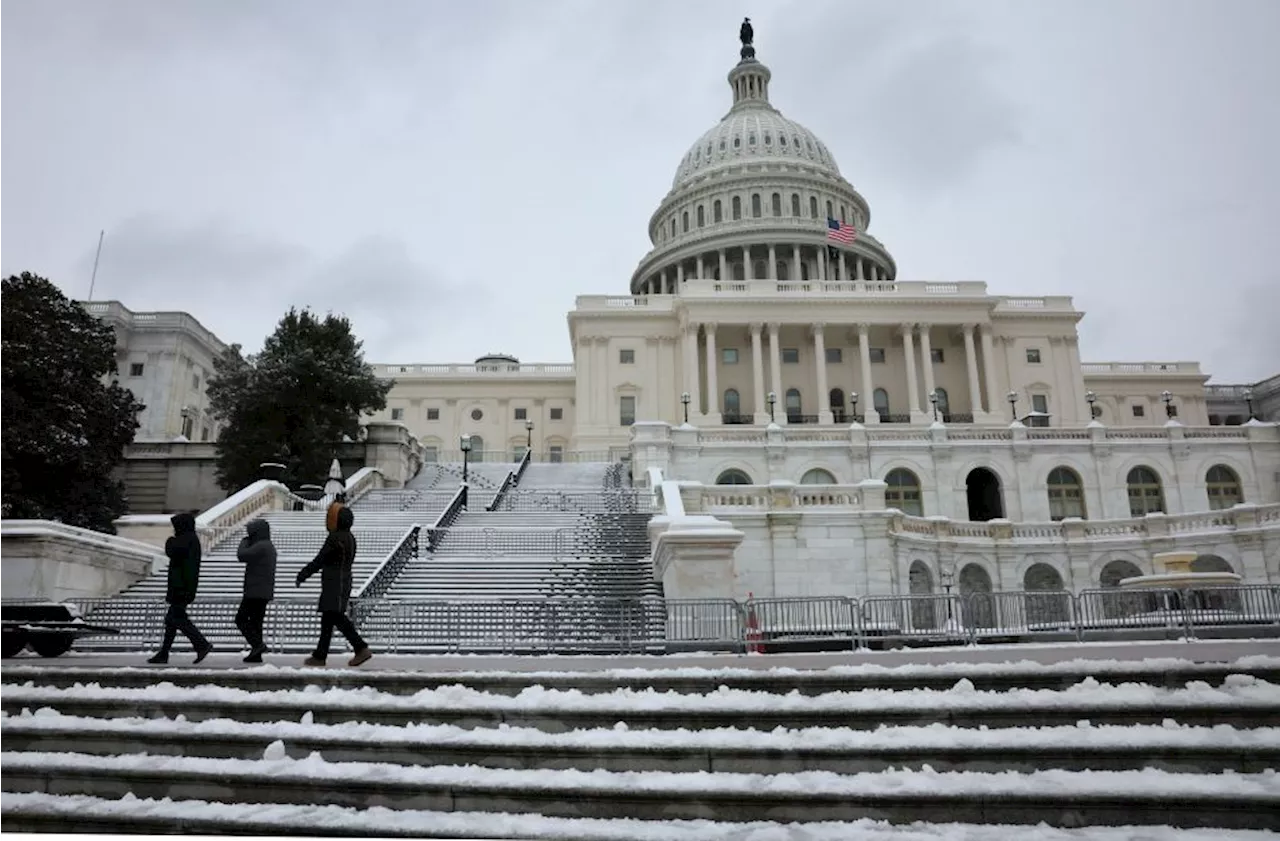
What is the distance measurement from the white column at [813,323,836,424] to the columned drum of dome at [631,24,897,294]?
60.1 feet

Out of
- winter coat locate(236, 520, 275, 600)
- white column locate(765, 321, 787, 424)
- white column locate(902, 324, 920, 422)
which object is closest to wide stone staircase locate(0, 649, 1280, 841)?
winter coat locate(236, 520, 275, 600)

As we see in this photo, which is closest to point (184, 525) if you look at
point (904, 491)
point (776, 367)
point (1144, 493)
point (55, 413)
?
point (55, 413)

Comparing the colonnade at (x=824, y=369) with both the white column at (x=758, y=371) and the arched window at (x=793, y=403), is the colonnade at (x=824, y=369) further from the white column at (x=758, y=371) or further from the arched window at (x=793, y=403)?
the arched window at (x=793, y=403)

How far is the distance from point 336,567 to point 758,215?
285 ft

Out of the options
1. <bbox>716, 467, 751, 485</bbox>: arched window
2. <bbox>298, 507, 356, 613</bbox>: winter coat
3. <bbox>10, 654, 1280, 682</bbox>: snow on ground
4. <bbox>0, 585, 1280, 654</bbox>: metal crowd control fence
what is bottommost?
<bbox>10, 654, 1280, 682</bbox>: snow on ground

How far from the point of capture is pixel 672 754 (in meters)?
8.06

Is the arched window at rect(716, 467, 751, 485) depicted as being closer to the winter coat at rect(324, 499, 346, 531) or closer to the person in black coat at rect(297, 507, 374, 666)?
the winter coat at rect(324, 499, 346, 531)

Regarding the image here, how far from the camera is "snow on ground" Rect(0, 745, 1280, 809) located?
283 inches

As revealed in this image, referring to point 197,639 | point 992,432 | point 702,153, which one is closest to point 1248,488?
point 992,432

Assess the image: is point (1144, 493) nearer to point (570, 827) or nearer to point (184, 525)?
point (184, 525)

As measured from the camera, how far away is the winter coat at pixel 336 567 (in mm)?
10695

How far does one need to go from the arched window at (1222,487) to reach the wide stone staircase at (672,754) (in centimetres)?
3849

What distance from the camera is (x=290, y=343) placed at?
40031mm

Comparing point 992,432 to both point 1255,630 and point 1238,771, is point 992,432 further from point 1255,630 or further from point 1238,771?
point 1238,771
